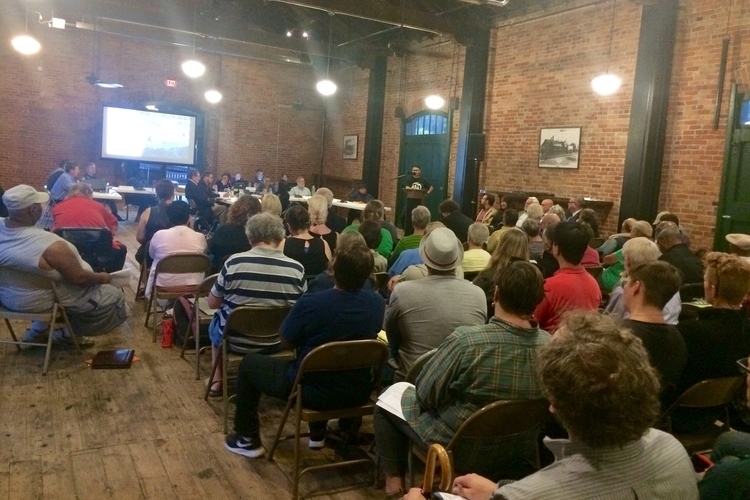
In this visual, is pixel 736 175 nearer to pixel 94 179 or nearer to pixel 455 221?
pixel 455 221

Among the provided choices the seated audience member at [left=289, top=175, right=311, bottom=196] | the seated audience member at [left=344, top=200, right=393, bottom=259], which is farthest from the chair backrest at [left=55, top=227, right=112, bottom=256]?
the seated audience member at [left=289, top=175, right=311, bottom=196]

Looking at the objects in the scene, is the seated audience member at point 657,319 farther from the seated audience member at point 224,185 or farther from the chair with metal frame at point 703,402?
the seated audience member at point 224,185

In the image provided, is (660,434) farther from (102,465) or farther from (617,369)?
(102,465)

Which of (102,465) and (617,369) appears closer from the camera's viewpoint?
(617,369)

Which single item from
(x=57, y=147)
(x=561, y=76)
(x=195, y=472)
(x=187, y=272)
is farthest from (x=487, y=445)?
(x=57, y=147)

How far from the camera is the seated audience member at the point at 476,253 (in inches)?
185

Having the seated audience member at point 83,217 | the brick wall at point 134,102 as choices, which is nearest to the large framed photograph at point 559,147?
the seated audience member at point 83,217

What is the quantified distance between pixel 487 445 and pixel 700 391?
1.05 metres

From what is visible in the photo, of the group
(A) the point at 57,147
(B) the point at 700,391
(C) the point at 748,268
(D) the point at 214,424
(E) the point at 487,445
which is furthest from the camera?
(A) the point at 57,147

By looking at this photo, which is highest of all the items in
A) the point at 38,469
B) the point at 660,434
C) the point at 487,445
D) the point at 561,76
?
the point at 561,76

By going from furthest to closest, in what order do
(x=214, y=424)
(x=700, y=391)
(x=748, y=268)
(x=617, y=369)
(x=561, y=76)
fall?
(x=561, y=76)
(x=214, y=424)
(x=748, y=268)
(x=700, y=391)
(x=617, y=369)

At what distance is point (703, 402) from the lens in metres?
2.66

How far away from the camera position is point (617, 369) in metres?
1.27

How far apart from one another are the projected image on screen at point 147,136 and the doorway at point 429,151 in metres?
5.37
